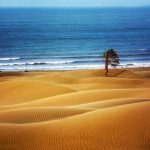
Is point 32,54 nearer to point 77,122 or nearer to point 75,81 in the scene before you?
point 75,81

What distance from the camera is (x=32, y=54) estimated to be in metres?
63.2

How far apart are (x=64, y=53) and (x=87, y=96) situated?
46.9 m

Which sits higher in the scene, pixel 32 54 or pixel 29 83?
pixel 32 54

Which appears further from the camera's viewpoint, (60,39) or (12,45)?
(60,39)

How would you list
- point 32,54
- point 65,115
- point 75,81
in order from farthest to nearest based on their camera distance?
1. point 32,54
2. point 75,81
3. point 65,115

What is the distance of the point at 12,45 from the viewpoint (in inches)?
2990

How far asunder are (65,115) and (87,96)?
619cm

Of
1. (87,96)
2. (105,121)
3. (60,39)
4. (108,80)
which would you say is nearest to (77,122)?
(105,121)

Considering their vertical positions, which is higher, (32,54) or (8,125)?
(32,54)

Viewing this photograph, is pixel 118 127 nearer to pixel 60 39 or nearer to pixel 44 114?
pixel 44 114

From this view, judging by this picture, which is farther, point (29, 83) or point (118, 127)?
point (29, 83)

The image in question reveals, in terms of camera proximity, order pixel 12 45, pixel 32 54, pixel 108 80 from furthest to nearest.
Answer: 1. pixel 12 45
2. pixel 32 54
3. pixel 108 80

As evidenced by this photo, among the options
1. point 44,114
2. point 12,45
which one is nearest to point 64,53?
point 12,45

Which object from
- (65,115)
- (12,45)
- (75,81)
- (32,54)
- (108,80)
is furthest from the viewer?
(12,45)
